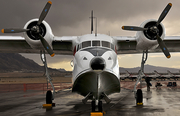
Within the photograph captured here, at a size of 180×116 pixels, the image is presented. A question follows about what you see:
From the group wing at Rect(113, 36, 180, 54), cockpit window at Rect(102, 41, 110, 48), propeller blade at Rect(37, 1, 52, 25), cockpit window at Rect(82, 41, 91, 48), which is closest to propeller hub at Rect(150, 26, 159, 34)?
wing at Rect(113, 36, 180, 54)

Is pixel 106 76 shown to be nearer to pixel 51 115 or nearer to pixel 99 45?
pixel 99 45

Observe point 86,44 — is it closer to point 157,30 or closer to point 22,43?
point 157,30

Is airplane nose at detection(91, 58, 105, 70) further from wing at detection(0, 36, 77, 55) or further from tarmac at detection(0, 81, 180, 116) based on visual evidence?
wing at detection(0, 36, 77, 55)

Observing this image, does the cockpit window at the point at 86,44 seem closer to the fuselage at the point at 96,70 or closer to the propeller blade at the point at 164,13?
the fuselage at the point at 96,70

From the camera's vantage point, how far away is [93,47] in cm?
810

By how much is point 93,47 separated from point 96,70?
184cm

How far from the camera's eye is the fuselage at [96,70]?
6676 mm

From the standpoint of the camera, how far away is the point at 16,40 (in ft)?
36.2

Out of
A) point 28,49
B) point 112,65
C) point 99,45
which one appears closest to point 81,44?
point 99,45

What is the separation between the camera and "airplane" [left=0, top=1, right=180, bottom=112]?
719cm

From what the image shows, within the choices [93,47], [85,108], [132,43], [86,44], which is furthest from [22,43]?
[132,43]

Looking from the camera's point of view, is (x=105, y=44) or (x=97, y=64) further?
(x=105, y=44)

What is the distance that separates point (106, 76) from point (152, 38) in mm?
3741

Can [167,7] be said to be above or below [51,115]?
above
